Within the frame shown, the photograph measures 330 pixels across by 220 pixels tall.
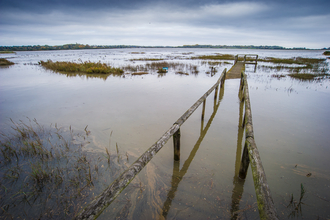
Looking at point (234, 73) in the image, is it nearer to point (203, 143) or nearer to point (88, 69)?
point (203, 143)

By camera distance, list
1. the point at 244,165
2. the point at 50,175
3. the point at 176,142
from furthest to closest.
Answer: the point at 176,142, the point at 50,175, the point at 244,165

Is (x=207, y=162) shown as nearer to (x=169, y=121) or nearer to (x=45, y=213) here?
(x=169, y=121)

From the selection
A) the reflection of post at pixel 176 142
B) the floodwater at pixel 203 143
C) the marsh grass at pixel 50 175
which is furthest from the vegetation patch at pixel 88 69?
the reflection of post at pixel 176 142

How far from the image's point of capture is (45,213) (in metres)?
2.48

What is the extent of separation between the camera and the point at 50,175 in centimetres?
317

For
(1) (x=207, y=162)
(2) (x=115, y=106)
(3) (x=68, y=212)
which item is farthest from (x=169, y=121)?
(3) (x=68, y=212)

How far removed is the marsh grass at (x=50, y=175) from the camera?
2568 mm

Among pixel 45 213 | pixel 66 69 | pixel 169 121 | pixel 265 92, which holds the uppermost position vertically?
pixel 66 69

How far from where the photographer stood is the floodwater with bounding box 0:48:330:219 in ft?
8.77

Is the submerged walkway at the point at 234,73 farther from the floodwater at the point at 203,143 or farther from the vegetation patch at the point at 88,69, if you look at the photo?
the vegetation patch at the point at 88,69

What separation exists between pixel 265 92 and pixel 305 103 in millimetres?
2498

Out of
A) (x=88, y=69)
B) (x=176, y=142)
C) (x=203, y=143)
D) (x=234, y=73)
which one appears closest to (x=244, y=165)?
(x=176, y=142)

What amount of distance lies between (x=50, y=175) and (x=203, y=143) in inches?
161

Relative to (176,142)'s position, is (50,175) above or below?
below
